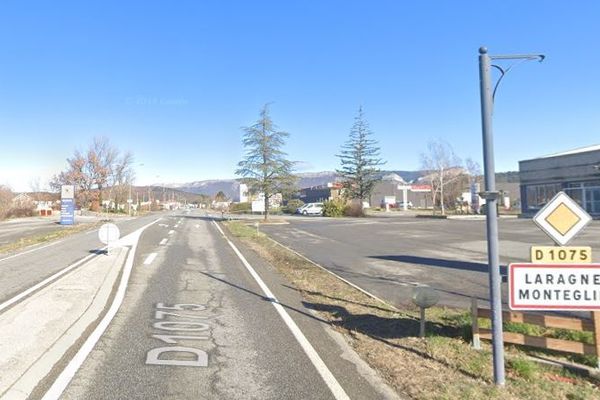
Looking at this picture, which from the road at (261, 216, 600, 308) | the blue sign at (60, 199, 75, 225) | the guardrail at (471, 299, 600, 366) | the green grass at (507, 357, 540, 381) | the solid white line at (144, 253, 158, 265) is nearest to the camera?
the green grass at (507, 357, 540, 381)

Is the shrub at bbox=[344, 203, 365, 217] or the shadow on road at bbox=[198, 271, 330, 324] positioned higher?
the shrub at bbox=[344, 203, 365, 217]

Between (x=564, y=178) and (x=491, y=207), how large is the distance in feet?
152

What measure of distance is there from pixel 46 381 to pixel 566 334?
6.32 metres

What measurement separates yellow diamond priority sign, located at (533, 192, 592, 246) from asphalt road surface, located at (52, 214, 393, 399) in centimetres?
243

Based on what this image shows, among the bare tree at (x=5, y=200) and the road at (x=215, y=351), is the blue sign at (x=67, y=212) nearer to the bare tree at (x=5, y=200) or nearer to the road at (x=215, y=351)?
the bare tree at (x=5, y=200)

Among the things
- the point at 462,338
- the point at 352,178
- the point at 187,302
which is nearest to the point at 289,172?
the point at 352,178

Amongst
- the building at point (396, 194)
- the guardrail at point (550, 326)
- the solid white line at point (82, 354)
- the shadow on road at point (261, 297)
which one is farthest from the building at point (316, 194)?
the guardrail at point (550, 326)

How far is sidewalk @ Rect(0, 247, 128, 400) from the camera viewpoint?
5.10 meters

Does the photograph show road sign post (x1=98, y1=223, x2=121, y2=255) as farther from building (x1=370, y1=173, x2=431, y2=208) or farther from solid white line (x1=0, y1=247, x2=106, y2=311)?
building (x1=370, y1=173, x2=431, y2=208)

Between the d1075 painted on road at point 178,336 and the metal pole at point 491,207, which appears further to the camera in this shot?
the d1075 painted on road at point 178,336

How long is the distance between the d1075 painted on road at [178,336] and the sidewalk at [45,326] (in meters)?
1.01

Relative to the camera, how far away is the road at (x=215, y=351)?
4.87 metres

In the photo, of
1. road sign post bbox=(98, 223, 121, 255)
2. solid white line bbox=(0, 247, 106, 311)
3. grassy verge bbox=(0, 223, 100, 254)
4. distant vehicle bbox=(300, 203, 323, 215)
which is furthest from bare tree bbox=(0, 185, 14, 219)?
solid white line bbox=(0, 247, 106, 311)

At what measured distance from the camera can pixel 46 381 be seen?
16.2ft
